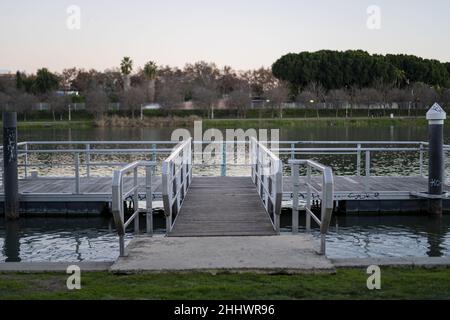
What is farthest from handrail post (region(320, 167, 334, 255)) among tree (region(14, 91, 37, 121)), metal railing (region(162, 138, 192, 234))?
tree (region(14, 91, 37, 121))

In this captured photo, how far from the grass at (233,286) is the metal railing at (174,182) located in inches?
84.4

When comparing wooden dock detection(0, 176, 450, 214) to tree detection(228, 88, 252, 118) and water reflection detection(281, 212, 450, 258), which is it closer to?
water reflection detection(281, 212, 450, 258)

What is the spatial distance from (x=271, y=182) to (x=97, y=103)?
7447 cm

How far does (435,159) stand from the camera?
14.3 metres

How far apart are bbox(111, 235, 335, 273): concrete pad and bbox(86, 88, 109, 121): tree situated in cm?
7490

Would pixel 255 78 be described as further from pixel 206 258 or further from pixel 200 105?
pixel 206 258

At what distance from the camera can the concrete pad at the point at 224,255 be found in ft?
23.7

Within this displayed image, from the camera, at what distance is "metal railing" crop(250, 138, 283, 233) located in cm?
930

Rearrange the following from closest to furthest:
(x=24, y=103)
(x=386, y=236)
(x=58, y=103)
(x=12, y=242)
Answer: (x=12, y=242)
(x=386, y=236)
(x=24, y=103)
(x=58, y=103)

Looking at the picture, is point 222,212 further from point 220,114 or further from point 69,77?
point 69,77

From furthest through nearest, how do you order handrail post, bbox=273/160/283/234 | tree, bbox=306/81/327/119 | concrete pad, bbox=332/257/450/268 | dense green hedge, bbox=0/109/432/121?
tree, bbox=306/81/327/119 < dense green hedge, bbox=0/109/432/121 < handrail post, bbox=273/160/283/234 < concrete pad, bbox=332/257/450/268

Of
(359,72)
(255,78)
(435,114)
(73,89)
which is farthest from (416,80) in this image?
(435,114)

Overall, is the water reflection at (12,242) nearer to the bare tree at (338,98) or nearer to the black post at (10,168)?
the black post at (10,168)

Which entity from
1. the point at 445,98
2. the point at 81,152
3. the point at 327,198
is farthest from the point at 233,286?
the point at 445,98
